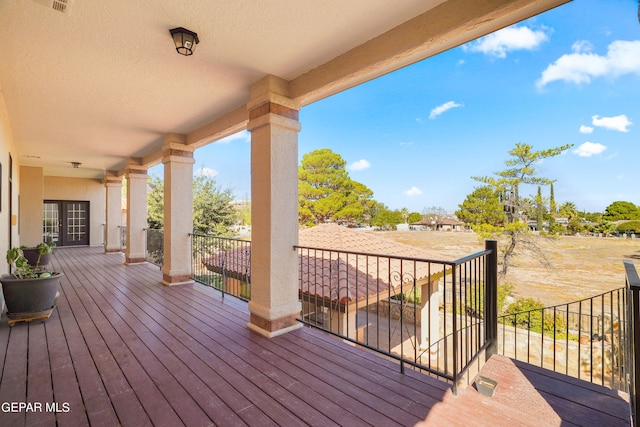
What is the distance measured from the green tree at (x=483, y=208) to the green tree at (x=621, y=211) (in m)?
3.53

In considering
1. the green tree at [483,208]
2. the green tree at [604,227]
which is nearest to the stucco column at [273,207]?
the green tree at [483,208]

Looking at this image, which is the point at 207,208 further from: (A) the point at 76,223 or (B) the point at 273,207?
(B) the point at 273,207

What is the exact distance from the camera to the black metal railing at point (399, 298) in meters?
2.03

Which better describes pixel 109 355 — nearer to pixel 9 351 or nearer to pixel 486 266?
pixel 9 351

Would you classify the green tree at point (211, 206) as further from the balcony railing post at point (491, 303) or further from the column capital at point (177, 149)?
the balcony railing post at point (491, 303)

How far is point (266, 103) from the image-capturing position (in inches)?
113

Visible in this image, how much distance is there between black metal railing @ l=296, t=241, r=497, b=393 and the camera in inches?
79.8

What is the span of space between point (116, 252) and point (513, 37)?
3108 cm

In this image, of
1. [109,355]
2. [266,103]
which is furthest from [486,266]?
[109,355]

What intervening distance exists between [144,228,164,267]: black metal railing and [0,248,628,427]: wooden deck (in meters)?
3.71

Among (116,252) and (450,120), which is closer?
(116,252)

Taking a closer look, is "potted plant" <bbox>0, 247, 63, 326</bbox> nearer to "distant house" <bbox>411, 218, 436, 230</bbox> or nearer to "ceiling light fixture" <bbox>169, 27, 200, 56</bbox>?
"ceiling light fixture" <bbox>169, 27, 200, 56</bbox>

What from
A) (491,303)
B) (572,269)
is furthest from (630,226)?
(491,303)

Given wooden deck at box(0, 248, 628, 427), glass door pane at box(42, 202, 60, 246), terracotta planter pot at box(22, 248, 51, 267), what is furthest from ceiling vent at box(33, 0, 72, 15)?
glass door pane at box(42, 202, 60, 246)
